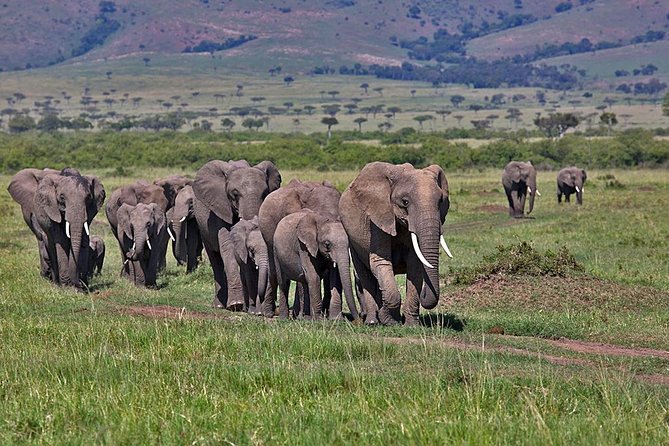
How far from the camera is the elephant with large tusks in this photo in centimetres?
1900

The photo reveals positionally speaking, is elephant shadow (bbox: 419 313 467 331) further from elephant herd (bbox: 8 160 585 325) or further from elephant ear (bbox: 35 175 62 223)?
elephant ear (bbox: 35 175 62 223)

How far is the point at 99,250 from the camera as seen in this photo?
75.0ft

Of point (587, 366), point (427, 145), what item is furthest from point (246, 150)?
point (587, 366)

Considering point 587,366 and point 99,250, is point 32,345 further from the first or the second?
point 99,250

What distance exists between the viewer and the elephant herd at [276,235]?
13523mm

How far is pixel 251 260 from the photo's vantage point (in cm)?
1738

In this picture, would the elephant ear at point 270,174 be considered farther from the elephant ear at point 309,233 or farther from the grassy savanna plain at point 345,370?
the elephant ear at point 309,233

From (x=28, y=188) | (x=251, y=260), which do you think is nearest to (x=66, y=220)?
(x=28, y=188)

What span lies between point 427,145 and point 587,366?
6453 centimetres

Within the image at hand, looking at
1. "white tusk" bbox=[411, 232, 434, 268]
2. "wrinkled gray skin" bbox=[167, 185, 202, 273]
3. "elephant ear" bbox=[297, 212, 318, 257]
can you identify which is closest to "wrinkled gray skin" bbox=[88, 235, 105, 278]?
"wrinkled gray skin" bbox=[167, 185, 202, 273]

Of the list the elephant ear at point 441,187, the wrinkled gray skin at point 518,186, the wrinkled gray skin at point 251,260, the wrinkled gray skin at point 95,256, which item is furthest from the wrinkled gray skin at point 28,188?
the wrinkled gray skin at point 518,186

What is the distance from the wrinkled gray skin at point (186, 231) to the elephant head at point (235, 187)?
3.82 meters

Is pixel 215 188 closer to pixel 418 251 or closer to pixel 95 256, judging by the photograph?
pixel 95 256

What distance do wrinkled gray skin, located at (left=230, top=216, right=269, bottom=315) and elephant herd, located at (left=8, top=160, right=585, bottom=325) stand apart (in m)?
0.02
